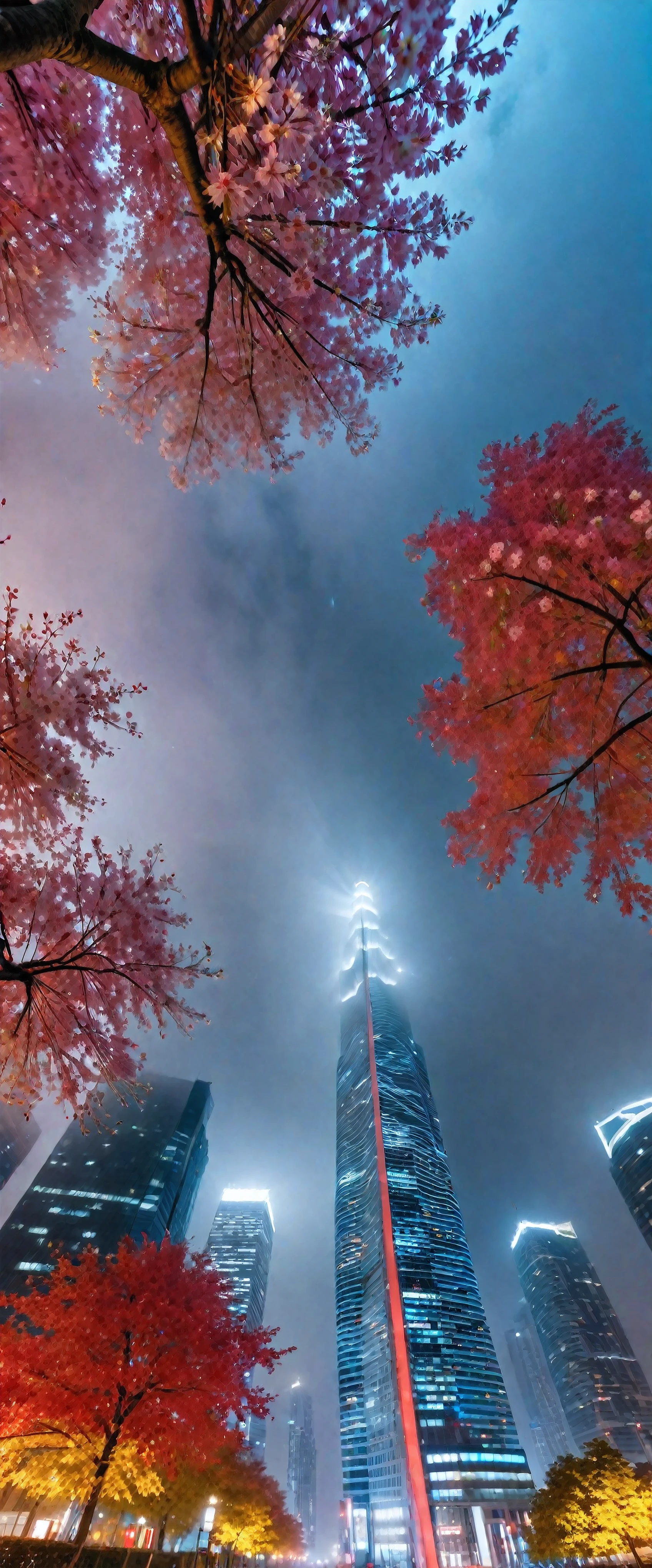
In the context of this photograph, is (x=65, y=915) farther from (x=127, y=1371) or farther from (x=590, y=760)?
(x=127, y=1371)

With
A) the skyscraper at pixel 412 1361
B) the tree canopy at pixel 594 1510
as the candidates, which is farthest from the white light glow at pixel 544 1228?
the tree canopy at pixel 594 1510

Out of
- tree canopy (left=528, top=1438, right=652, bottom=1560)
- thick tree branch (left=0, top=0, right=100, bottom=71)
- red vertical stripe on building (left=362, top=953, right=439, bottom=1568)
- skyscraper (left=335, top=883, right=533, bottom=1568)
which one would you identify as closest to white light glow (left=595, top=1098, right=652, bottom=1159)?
skyscraper (left=335, top=883, right=533, bottom=1568)

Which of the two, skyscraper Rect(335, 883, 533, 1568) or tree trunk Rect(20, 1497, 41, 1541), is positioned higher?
skyscraper Rect(335, 883, 533, 1568)

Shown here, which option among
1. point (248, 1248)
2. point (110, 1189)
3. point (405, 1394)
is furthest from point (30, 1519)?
point (248, 1248)

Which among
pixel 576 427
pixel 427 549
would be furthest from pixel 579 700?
pixel 576 427

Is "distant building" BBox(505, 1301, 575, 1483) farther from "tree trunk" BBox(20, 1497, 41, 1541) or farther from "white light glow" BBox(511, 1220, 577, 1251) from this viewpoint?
"tree trunk" BBox(20, 1497, 41, 1541)

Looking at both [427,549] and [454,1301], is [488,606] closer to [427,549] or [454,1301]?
[427,549]

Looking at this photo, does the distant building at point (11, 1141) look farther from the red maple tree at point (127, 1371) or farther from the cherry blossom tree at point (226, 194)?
the cherry blossom tree at point (226, 194)

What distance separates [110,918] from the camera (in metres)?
6.73

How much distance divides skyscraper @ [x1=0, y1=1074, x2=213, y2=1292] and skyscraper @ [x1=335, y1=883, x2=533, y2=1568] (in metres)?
24.5

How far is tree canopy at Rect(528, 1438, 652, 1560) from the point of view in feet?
75.8

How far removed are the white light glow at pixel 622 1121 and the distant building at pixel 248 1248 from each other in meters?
73.4

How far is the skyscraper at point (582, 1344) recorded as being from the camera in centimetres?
11619

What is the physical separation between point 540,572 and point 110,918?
5.95m
